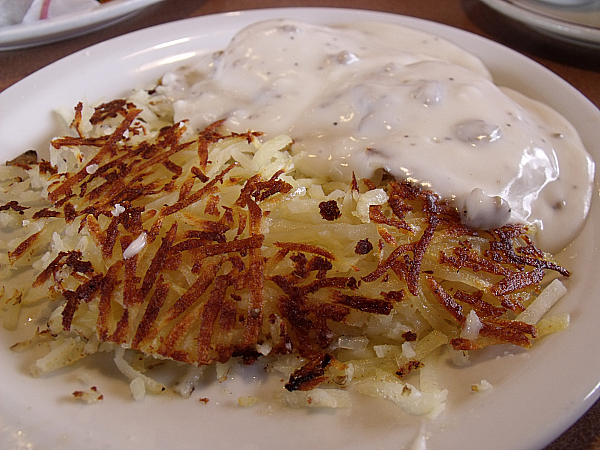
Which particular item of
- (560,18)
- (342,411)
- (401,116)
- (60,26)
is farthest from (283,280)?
(560,18)

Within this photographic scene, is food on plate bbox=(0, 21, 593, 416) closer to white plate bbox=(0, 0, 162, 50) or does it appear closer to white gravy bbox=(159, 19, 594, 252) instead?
white gravy bbox=(159, 19, 594, 252)

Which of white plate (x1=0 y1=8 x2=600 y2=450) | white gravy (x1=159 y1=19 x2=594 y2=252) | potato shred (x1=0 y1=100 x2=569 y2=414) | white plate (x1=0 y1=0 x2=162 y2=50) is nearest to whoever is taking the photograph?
white plate (x1=0 y1=8 x2=600 y2=450)

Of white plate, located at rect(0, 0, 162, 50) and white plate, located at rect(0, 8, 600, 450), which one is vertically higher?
white plate, located at rect(0, 0, 162, 50)

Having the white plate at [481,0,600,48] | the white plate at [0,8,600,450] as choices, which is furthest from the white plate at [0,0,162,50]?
the white plate at [481,0,600,48]

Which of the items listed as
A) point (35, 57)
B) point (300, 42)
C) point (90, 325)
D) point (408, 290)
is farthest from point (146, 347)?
point (35, 57)

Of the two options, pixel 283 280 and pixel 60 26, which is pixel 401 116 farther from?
pixel 60 26

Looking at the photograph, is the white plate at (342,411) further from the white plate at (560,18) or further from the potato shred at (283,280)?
the white plate at (560,18)

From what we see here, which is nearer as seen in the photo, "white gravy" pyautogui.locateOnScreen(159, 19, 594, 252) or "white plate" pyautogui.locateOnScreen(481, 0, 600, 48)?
"white gravy" pyautogui.locateOnScreen(159, 19, 594, 252)

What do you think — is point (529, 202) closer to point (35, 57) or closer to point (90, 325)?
point (90, 325)
